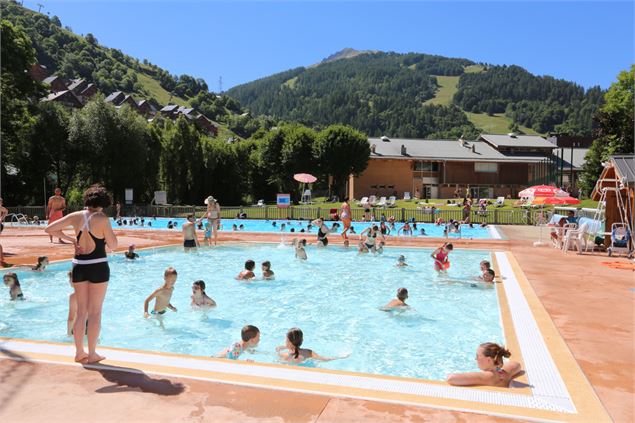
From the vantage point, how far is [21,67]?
116 ft

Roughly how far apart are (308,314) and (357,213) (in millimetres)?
27638

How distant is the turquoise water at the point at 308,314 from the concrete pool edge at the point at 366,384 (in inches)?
69.7

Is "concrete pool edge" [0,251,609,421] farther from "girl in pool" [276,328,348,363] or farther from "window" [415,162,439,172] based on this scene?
"window" [415,162,439,172]

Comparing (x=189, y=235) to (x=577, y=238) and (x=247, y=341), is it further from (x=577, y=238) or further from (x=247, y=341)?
(x=577, y=238)

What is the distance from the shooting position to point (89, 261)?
190 inches

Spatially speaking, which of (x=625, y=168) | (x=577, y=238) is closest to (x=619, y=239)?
(x=577, y=238)

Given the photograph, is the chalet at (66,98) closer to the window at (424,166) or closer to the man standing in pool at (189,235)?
the window at (424,166)

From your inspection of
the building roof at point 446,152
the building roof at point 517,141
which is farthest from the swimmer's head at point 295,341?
the building roof at point 517,141

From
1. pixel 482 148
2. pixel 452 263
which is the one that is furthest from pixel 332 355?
pixel 482 148

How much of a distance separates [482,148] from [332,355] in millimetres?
64357

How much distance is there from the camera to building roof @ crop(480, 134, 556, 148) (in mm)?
67062

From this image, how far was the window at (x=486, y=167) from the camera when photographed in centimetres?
6225

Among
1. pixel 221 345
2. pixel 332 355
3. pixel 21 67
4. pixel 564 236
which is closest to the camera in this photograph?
pixel 332 355

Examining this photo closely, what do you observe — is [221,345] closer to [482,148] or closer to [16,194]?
[16,194]
